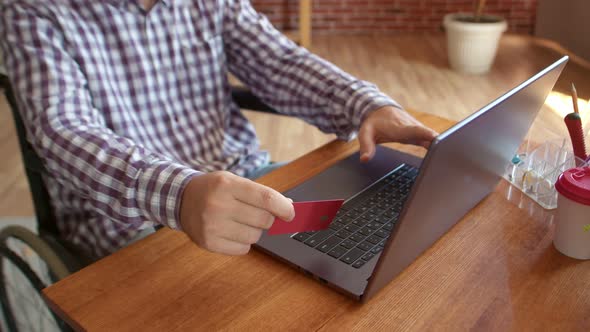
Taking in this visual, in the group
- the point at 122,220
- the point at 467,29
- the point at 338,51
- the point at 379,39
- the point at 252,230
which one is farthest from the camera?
the point at 379,39

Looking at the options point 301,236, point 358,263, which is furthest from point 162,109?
point 358,263

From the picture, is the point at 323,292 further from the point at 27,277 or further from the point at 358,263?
the point at 27,277

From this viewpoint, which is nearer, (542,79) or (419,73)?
(542,79)

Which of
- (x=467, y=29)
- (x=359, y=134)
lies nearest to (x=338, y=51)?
(x=467, y=29)

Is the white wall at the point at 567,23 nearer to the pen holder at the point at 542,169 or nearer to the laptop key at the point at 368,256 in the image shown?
the pen holder at the point at 542,169

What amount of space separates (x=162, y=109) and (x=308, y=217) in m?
0.62

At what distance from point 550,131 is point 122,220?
74cm

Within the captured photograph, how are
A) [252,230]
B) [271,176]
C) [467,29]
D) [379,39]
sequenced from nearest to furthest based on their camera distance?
[252,230] < [271,176] < [467,29] < [379,39]

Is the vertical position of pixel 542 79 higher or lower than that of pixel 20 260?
higher

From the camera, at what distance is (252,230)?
763mm

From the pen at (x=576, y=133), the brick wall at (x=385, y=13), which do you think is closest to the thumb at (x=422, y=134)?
the pen at (x=576, y=133)

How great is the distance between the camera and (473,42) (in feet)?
12.6

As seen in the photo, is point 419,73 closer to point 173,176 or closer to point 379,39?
point 379,39

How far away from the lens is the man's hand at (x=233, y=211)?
734 mm
